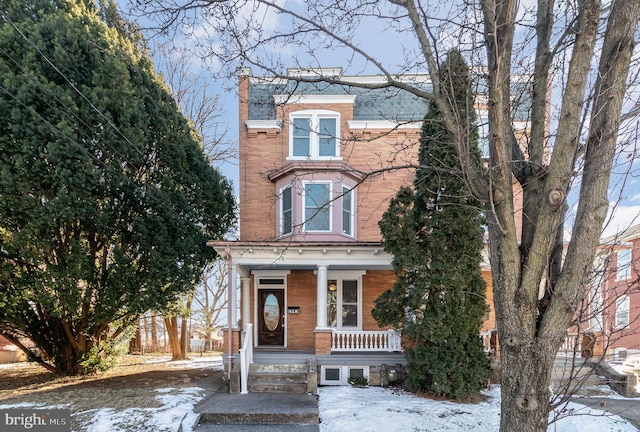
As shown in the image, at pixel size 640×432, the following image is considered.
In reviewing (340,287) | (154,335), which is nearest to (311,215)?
(340,287)

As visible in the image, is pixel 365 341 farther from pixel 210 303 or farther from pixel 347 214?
pixel 210 303

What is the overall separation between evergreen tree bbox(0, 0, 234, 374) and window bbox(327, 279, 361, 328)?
3.95m

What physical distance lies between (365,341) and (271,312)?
3.29m

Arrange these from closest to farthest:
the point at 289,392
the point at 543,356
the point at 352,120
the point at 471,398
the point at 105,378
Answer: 1. the point at 543,356
2. the point at 471,398
3. the point at 289,392
4. the point at 105,378
5. the point at 352,120

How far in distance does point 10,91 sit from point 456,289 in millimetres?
10254

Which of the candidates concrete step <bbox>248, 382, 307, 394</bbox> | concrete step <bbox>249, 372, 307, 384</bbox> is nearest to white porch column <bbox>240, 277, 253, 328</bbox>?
concrete step <bbox>249, 372, 307, 384</bbox>

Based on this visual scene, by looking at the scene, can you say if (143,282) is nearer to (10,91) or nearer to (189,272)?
(189,272)

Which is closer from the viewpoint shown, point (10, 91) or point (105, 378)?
point (10, 91)

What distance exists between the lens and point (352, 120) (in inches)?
469

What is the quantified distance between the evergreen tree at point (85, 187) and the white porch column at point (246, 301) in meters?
1.31

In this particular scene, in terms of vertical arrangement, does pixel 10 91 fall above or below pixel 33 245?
above

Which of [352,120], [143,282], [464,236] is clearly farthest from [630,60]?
[143,282]

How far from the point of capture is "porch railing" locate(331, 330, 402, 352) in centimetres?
942

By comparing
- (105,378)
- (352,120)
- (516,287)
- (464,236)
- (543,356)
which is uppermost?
(352,120)
